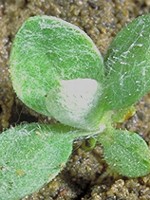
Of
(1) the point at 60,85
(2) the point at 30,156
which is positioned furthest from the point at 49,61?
(2) the point at 30,156

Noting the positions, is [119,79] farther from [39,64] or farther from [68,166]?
[68,166]

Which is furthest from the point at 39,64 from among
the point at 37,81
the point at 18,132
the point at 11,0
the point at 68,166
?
the point at 11,0

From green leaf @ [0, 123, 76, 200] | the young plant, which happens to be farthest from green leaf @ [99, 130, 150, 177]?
green leaf @ [0, 123, 76, 200]

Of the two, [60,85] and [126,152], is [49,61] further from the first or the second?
[126,152]

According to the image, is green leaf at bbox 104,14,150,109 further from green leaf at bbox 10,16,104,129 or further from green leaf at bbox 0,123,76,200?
green leaf at bbox 0,123,76,200

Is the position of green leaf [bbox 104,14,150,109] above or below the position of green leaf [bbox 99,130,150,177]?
above

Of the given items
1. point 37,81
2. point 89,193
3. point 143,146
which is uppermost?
point 37,81

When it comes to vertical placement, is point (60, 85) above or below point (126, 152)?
above
